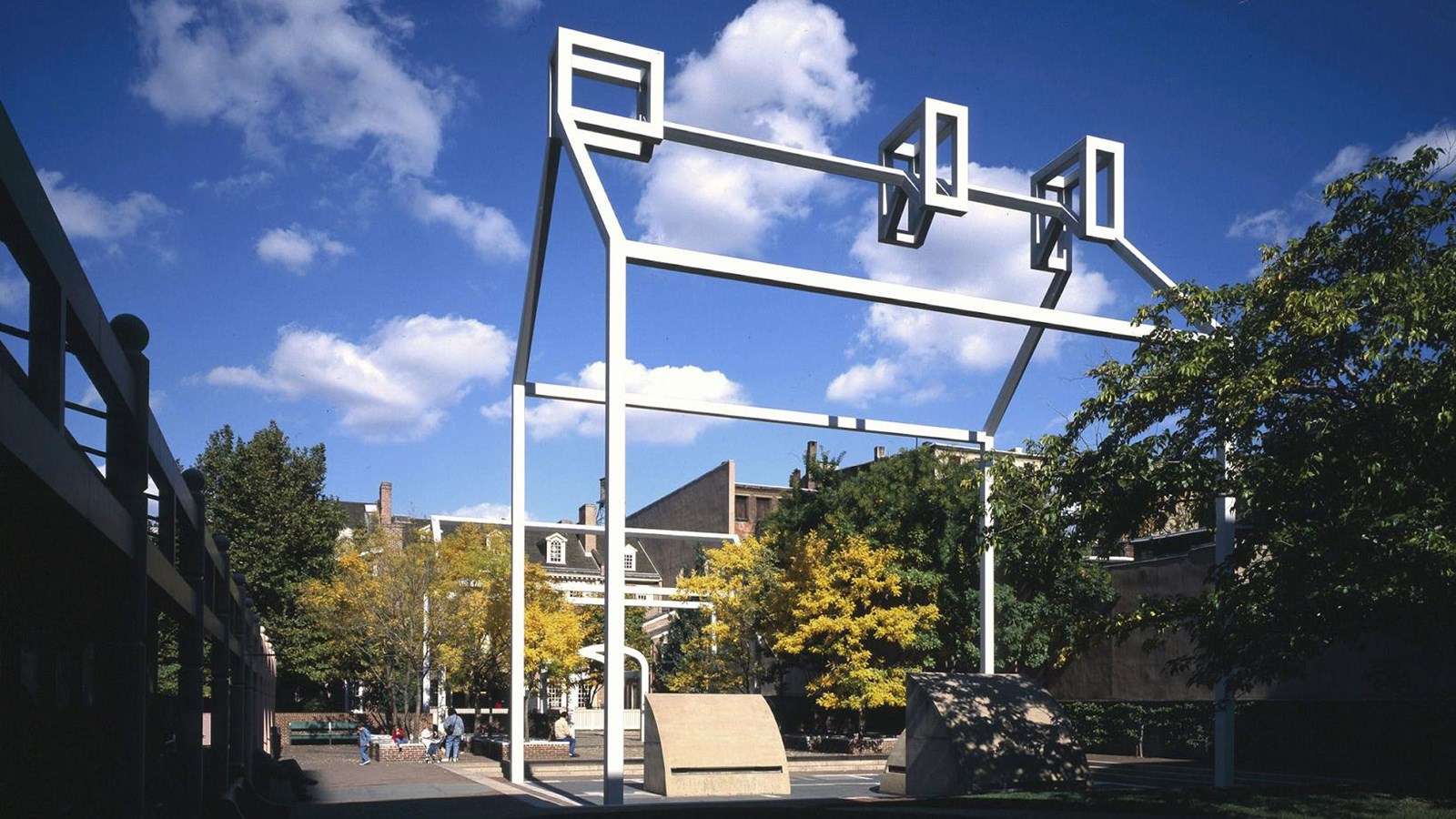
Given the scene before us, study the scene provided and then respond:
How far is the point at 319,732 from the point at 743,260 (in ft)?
119

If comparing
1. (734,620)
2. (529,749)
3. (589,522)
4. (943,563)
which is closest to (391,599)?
(529,749)

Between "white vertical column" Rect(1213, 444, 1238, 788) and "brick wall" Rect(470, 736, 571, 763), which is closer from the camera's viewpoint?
"white vertical column" Rect(1213, 444, 1238, 788)

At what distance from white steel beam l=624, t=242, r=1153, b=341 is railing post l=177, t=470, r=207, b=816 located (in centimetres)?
582

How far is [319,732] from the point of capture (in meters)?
45.7

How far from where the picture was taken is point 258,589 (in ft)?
169

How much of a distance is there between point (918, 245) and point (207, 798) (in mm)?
12316

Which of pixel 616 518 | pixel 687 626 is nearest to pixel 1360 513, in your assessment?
pixel 616 518

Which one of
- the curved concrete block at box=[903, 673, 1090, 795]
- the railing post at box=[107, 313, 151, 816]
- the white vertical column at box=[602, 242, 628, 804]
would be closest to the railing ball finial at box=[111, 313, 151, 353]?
the railing post at box=[107, 313, 151, 816]

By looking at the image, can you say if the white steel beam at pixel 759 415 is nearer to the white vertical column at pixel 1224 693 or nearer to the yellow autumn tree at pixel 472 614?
the white vertical column at pixel 1224 693

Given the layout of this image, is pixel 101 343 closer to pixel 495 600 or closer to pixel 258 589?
pixel 495 600

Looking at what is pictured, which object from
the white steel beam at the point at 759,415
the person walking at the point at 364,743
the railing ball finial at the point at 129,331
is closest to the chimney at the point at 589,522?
the person walking at the point at 364,743

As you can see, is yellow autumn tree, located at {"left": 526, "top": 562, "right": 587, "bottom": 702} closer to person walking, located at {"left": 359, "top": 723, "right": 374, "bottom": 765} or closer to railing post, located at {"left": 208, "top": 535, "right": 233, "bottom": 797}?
person walking, located at {"left": 359, "top": 723, "right": 374, "bottom": 765}

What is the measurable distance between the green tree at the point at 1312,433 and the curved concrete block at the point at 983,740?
3981 millimetres

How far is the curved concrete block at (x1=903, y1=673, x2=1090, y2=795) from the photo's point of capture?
1769cm
